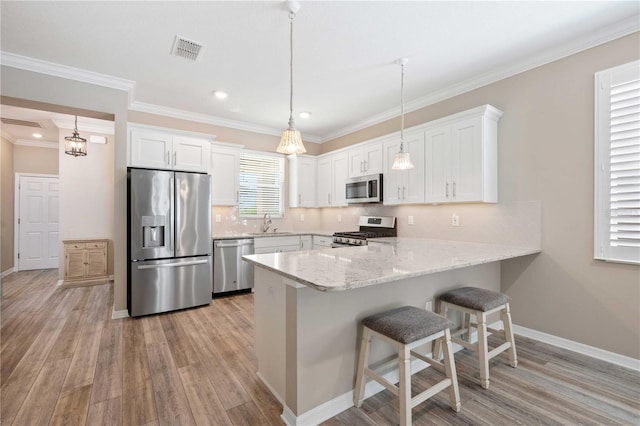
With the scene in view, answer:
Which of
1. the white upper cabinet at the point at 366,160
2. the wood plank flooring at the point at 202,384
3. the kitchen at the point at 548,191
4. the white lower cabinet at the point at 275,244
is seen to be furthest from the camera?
the white lower cabinet at the point at 275,244

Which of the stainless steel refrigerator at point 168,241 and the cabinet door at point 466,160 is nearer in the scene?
the cabinet door at point 466,160

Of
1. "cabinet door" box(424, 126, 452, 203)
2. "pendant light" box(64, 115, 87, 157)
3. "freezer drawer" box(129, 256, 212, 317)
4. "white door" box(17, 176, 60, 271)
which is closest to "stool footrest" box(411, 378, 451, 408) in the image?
"cabinet door" box(424, 126, 452, 203)

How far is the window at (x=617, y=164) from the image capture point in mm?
2318

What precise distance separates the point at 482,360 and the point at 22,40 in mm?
4749

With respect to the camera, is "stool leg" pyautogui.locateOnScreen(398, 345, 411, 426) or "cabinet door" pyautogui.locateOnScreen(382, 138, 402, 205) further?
"cabinet door" pyautogui.locateOnScreen(382, 138, 402, 205)

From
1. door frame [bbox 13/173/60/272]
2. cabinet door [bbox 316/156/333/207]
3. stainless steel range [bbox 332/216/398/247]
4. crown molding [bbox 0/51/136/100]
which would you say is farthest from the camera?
door frame [bbox 13/173/60/272]

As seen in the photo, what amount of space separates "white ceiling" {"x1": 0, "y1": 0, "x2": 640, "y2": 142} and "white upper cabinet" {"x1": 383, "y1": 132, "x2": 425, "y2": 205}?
2.16 feet

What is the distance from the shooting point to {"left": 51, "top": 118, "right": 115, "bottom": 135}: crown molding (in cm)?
487

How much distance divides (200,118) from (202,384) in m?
3.95

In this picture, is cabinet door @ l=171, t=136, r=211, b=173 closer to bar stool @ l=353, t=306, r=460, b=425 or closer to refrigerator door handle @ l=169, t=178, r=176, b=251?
refrigerator door handle @ l=169, t=178, r=176, b=251

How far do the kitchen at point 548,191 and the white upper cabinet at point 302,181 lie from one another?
2581 mm

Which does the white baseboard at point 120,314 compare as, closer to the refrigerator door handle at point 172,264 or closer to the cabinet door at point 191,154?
the refrigerator door handle at point 172,264

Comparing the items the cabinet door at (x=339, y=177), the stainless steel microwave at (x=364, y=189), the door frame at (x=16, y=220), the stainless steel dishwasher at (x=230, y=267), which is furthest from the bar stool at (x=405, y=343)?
the door frame at (x=16, y=220)

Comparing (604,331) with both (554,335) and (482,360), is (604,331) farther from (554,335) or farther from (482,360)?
(482,360)
